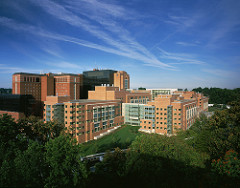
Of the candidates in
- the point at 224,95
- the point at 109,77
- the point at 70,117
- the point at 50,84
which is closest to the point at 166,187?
the point at 70,117

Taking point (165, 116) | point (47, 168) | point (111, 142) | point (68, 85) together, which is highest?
point (68, 85)

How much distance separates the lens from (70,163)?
933 inches

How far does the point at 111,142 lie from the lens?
55.0 m

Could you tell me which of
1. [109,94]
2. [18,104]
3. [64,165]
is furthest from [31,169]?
[18,104]

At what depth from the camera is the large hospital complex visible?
180 feet

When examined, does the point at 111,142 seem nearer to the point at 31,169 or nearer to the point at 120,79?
the point at 31,169

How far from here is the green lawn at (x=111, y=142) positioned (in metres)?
49.5

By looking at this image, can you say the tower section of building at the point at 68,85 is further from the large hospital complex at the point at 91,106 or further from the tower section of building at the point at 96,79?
the tower section of building at the point at 96,79

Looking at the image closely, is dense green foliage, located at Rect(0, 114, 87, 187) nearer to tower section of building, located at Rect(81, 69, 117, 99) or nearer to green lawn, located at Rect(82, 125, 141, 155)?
green lawn, located at Rect(82, 125, 141, 155)

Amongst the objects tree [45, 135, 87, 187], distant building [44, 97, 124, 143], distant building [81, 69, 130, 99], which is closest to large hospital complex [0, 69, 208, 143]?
distant building [44, 97, 124, 143]

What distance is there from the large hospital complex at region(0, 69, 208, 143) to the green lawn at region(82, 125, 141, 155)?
3176mm

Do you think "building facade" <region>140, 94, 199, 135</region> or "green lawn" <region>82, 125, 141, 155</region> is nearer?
"green lawn" <region>82, 125, 141, 155</region>

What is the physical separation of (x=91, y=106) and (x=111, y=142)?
14218 millimetres

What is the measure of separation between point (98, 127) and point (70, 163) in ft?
128
